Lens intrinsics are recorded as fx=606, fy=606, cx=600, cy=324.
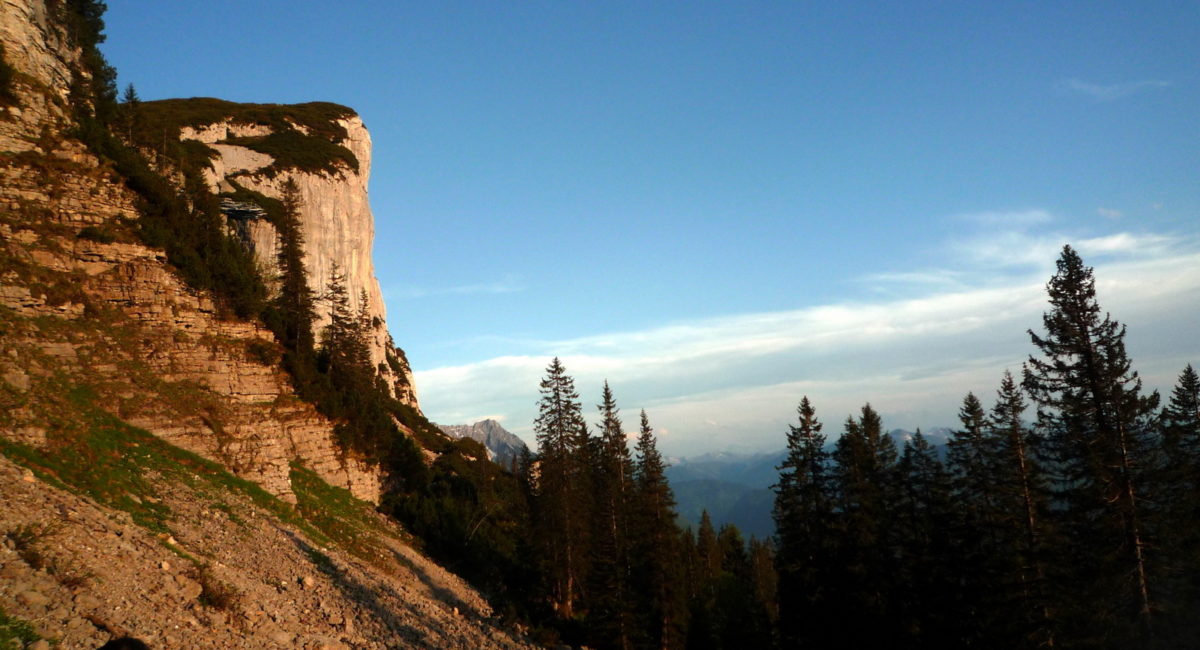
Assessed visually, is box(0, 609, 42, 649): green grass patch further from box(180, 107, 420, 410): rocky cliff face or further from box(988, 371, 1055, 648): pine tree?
box(180, 107, 420, 410): rocky cliff face

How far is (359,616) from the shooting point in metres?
16.7

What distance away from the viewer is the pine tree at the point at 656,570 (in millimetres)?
33312

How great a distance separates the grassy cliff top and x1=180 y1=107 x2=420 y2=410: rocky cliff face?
19.1 inches

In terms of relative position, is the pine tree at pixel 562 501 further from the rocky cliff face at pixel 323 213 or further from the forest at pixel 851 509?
the rocky cliff face at pixel 323 213

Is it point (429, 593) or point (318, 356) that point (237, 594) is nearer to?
point (429, 593)

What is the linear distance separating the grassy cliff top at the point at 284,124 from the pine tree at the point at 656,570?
184 ft

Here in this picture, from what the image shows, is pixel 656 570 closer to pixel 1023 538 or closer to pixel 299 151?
pixel 1023 538

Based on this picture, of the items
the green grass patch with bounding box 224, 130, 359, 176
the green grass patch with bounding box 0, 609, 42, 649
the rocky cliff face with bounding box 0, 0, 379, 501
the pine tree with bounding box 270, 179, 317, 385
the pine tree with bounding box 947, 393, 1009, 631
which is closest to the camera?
the green grass patch with bounding box 0, 609, 42, 649

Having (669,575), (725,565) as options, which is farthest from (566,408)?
(725,565)

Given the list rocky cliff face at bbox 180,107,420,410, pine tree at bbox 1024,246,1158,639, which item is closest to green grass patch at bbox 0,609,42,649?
pine tree at bbox 1024,246,1158,639

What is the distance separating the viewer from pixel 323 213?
232 feet

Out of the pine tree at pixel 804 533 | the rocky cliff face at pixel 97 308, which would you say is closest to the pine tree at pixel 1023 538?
the pine tree at pixel 804 533

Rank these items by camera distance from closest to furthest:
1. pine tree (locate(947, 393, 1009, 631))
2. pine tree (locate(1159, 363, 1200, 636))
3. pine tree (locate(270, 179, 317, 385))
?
pine tree (locate(1159, 363, 1200, 636))
pine tree (locate(947, 393, 1009, 631))
pine tree (locate(270, 179, 317, 385))

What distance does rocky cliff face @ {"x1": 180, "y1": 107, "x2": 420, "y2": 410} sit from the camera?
6147cm
